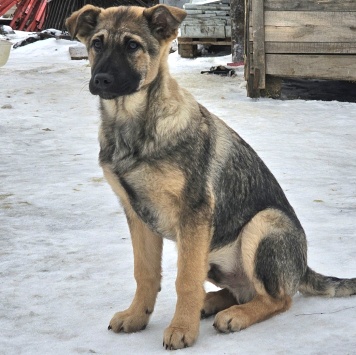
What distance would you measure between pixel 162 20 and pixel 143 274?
128 cm

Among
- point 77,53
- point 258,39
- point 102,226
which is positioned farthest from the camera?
point 77,53

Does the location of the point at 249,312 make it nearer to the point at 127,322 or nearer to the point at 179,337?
the point at 179,337

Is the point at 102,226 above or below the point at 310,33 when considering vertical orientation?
below

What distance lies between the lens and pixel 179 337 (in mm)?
3553

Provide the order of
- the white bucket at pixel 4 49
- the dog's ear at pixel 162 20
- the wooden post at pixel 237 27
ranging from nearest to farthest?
the dog's ear at pixel 162 20 → the white bucket at pixel 4 49 → the wooden post at pixel 237 27

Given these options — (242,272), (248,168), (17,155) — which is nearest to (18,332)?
(242,272)

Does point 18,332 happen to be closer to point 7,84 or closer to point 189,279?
point 189,279

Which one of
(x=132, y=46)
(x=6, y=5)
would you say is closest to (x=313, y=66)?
(x=132, y=46)

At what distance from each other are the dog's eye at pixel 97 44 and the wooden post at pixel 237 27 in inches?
389

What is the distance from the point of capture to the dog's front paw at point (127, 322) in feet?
12.6

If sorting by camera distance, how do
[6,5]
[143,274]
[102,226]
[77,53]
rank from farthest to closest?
[6,5]
[77,53]
[102,226]
[143,274]

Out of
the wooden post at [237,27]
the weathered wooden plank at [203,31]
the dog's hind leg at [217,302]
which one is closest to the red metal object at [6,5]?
the weathered wooden plank at [203,31]

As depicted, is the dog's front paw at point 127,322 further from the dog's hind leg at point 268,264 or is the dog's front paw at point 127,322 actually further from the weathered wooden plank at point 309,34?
the weathered wooden plank at point 309,34

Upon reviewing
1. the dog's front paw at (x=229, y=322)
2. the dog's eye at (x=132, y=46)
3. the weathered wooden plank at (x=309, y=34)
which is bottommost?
the dog's front paw at (x=229, y=322)
